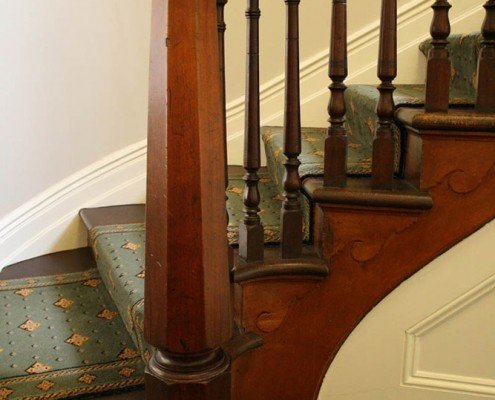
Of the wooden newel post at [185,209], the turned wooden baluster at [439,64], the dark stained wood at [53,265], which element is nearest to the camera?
the wooden newel post at [185,209]

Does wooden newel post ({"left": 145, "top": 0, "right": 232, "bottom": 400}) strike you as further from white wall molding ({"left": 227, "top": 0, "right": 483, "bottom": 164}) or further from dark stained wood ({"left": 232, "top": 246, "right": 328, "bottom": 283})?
white wall molding ({"left": 227, "top": 0, "right": 483, "bottom": 164})

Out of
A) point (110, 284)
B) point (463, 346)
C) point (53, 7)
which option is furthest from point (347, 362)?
point (53, 7)

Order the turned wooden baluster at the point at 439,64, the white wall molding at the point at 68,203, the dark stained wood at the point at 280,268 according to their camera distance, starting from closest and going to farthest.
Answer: the turned wooden baluster at the point at 439,64, the dark stained wood at the point at 280,268, the white wall molding at the point at 68,203

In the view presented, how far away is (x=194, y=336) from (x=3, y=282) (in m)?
1.13

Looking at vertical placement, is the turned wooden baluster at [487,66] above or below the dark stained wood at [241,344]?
above

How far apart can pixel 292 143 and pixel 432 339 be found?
0.57 meters

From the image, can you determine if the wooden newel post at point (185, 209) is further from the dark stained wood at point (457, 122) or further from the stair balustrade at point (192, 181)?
the dark stained wood at point (457, 122)

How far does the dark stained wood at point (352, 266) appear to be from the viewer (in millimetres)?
1370

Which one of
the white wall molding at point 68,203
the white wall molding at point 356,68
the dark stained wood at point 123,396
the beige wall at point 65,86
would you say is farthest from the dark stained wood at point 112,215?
the dark stained wood at point 123,396

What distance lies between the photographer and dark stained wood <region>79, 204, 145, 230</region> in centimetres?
218

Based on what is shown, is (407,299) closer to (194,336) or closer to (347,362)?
(347,362)

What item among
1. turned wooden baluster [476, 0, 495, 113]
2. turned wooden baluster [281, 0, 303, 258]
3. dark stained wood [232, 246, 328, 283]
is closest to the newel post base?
dark stained wood [232, 246, 328, 283]

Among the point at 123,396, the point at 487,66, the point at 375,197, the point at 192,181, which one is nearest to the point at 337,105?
the point at 375,197

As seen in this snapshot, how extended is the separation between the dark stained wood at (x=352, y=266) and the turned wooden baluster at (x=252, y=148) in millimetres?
87
